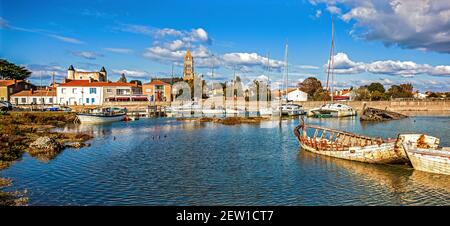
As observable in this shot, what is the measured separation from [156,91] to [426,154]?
10639 cm

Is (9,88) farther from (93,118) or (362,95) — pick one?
(362,95)

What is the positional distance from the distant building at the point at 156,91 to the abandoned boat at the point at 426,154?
333ft

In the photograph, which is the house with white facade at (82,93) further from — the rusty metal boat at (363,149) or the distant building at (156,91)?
the rusty metal boat at (363,149)

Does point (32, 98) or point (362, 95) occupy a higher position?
point (362, 95)

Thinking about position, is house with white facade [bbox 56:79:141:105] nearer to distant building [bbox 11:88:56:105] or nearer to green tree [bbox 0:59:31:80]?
distant building [bbox 11:88:56:105]

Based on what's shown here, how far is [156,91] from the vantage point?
4818 inches

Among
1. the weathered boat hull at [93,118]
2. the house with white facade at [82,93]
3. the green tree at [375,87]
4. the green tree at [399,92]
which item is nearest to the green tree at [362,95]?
the green tree at [399,92]

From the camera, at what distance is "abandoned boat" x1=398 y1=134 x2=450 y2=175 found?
21484 mm

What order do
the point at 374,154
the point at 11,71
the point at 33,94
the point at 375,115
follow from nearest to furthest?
the point at 374,154 < the point at 375,115 < the point at 33,94 < the point at 11,71

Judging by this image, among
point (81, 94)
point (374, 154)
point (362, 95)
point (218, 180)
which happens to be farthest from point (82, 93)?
point (374, 154)

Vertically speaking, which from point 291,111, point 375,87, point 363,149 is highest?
point 375,87
